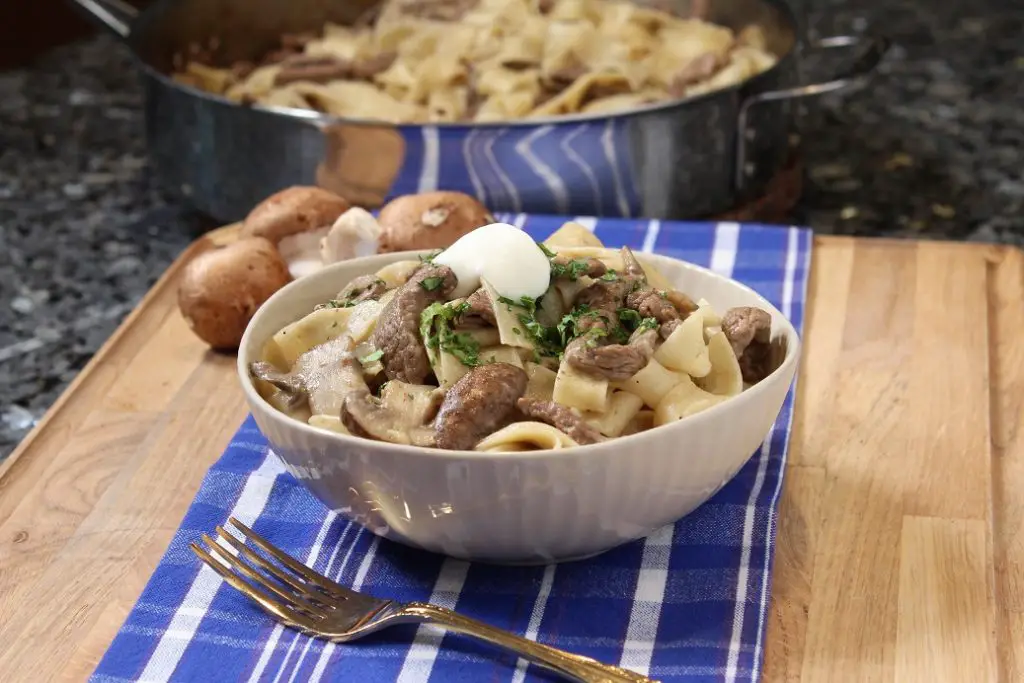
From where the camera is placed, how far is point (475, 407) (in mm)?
1368

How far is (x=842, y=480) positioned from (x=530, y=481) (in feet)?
1.75

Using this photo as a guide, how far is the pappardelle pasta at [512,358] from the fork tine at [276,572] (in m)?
0.16

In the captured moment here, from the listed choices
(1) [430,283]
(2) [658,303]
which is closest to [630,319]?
(2) [658,303]

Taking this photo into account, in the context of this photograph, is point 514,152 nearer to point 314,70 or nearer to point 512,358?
point 314,70

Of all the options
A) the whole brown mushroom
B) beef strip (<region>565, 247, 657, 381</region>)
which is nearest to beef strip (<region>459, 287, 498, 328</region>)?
beef strip (<region>565, 247, 657, 381</region>)

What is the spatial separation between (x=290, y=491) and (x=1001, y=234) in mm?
1946

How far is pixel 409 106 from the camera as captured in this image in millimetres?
2943

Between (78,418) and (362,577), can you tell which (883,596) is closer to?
(362,577)

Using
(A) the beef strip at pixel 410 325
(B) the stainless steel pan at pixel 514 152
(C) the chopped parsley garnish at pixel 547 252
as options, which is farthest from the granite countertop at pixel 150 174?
(C) the chopped parsley garnish at pixel 547 252

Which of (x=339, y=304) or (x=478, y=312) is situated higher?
(x=478, y=312)

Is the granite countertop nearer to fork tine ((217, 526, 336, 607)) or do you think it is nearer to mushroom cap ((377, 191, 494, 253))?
mushroom cap ((377, 191, 494, 253))

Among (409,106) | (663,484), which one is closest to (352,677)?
(663,484)

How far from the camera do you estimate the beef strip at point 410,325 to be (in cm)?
148

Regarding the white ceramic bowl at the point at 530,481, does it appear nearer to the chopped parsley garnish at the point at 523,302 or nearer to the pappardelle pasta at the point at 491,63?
the chopped parsley garnish at the point at 523,302
